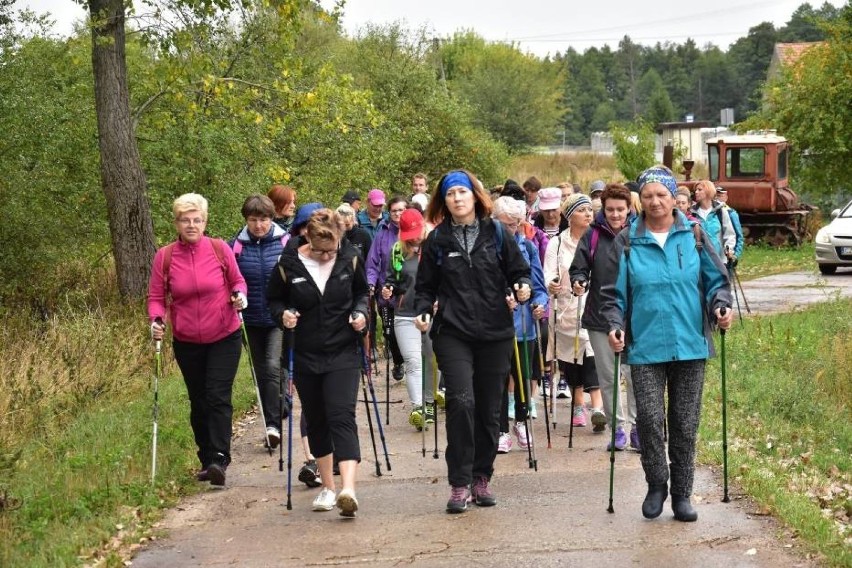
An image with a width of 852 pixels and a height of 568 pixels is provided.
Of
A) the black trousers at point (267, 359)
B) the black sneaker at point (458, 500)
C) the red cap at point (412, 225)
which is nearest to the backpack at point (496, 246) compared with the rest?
the black sneaker at point (458, 500)

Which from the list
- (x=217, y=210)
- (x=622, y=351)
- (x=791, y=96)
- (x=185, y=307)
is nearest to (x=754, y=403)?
(x=622, y=351)

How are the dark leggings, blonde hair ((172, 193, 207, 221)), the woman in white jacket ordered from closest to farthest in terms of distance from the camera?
Answer: the dark leggings
blonde hair ((172, 193, 207, 221))
the woman in white jacket

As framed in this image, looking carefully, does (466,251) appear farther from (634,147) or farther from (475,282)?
(634,147)

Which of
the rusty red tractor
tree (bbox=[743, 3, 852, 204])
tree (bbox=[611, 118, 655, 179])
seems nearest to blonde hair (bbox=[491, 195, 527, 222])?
the rusty red tractor

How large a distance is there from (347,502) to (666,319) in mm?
2174

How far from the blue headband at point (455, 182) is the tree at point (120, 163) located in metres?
10.6

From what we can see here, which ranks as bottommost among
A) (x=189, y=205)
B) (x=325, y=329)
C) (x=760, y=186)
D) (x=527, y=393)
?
(x=527, y=393)

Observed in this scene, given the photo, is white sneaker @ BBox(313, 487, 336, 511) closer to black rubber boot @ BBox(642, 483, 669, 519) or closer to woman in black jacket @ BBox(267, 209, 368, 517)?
woman in black jacket @ BBox(267, 209, 368, 517)

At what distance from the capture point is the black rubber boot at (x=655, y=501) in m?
7.79

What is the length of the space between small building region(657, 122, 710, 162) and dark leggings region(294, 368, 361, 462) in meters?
48.7

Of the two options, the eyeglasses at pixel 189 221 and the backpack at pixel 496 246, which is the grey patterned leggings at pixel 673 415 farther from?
the eyeglasses at pixel 189 221

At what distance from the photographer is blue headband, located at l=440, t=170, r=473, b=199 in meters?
8.27

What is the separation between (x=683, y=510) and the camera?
776cm

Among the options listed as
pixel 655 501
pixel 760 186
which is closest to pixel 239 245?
pixel 655 501
